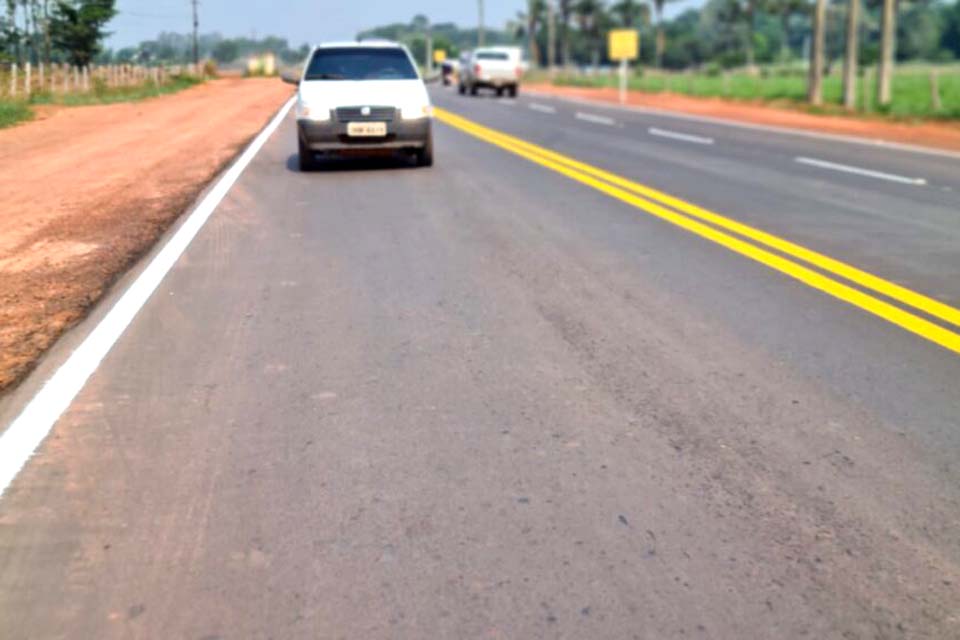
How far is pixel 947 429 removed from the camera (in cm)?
512

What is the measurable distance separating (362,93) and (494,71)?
34856 millimetres

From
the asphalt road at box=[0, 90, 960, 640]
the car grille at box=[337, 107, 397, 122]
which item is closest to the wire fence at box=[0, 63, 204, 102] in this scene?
the car grille at box=[337, 107, 397, 122]

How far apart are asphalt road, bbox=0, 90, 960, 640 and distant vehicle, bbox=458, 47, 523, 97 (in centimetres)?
4150

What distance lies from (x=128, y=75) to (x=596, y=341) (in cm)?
4137

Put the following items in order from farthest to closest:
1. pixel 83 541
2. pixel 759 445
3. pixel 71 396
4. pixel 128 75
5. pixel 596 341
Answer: pixel 128 75, pixel 596 341, pixel 71 396, pixel 759 445, pixel 83 541

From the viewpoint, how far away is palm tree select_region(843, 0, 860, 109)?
3556cm

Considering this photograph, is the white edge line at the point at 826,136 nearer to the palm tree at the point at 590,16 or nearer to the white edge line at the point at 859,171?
the white edge line at the point at 859,171

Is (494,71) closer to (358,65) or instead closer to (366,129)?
(358,65)

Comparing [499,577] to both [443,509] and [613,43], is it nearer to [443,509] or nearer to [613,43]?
[443,509]

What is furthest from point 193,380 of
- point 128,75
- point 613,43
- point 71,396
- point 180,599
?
point 613,43

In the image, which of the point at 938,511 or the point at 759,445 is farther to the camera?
the point at 759,445

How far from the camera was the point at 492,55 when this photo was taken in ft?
169

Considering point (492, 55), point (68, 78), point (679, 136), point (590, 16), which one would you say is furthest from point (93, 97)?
point (590, 16)

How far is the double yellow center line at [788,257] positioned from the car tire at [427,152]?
1668 mm
